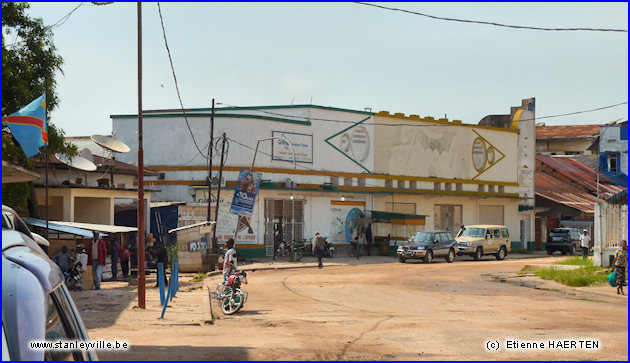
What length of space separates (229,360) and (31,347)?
32.8 ft

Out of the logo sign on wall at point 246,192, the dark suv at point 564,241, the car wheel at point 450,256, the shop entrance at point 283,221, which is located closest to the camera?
the logo sign on wall at point 246,192

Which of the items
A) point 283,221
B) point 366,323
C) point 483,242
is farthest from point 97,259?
point 483,242

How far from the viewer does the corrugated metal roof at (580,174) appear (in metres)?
69.1

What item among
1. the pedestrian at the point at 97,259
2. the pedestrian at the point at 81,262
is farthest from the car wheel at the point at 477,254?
the pedestrian at the point at 81,262

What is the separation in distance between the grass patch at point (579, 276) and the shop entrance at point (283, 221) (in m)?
19.4

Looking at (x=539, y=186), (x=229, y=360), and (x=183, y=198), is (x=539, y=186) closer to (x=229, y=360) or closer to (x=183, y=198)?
(x=183, y=198)

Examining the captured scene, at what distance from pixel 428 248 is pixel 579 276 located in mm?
15282

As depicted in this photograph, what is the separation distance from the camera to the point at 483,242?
47.3 m

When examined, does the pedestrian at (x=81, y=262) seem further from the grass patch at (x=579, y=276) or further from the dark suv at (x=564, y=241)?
the dark suv at (x=564, y=241)

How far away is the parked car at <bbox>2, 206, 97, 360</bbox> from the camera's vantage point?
1.77m

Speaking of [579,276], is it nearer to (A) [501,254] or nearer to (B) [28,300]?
(A) [501,254]

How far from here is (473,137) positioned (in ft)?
202

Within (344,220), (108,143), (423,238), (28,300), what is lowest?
(423,238)

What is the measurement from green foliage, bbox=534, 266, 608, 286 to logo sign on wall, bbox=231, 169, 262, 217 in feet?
51.0
